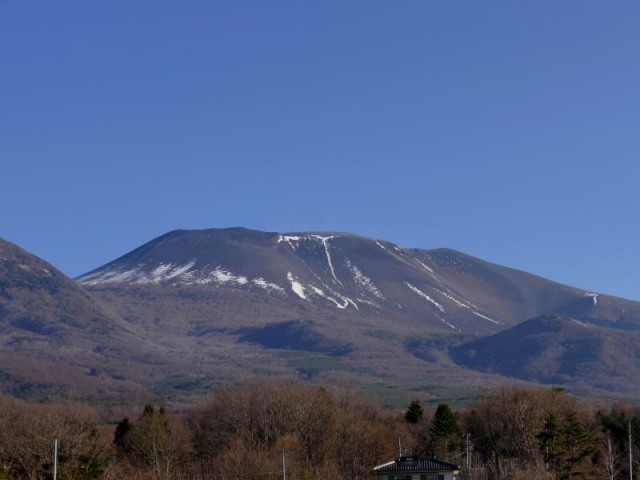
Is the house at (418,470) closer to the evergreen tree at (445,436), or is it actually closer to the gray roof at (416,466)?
the gray roof at (416,466)

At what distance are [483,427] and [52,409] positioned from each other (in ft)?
104

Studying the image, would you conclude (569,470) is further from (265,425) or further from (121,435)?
(121,435)

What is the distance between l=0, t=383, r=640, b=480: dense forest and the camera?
231ft

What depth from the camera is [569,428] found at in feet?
250

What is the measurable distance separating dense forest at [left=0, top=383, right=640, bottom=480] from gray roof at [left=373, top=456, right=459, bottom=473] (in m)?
2.67

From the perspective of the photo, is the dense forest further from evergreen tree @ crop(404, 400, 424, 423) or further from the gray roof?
the gray roof

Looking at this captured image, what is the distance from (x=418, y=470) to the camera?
72.8 metres

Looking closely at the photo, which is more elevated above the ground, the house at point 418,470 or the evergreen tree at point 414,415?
the evergreen tree at point 414,415

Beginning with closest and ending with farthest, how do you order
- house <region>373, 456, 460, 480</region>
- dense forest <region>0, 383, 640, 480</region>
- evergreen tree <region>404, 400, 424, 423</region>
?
dense forest <region>0, 383, 640, 480</region>
house <region>373, 456, 460, 480</region>
evergreen tree <region>404, 400, 424, 423</region>

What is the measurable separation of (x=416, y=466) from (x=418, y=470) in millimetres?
368

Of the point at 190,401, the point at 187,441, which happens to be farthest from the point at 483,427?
the point at 190,401

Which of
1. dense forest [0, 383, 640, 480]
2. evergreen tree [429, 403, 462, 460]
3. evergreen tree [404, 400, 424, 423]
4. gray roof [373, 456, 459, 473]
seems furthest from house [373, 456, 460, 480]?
evergreen tree [404, 400, 424, 423]

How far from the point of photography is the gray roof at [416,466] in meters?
72.9

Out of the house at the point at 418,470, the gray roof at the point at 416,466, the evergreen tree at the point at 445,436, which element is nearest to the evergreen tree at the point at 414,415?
the evergreen tree at the point at 445,436
